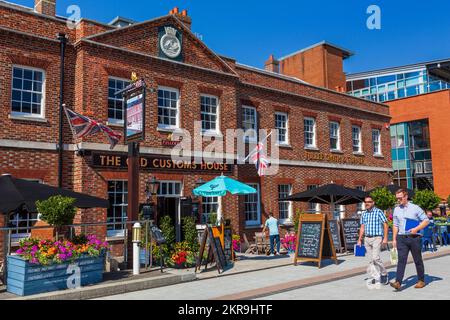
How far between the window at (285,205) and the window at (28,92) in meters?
10.7

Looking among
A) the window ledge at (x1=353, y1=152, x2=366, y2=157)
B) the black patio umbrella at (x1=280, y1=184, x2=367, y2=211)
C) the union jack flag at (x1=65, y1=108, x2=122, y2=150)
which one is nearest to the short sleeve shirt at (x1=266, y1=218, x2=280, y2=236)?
the black patio umbrella at (x1=280, y1=184, x2=367, y2=211)

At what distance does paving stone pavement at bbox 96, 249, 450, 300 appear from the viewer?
848 centimetres

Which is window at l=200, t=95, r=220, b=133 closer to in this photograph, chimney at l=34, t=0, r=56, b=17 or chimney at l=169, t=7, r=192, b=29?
chimney at l=169, t=7, r=192, b=29

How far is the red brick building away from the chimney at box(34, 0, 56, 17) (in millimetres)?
37

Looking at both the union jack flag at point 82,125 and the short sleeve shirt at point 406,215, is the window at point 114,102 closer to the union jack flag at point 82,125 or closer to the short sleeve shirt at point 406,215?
the union jack flag at point 82,125

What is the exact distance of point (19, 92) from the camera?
41.3ft

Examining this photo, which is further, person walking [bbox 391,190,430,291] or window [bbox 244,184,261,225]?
window [bbox 244,184,261,225]

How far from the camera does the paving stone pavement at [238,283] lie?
334 inches

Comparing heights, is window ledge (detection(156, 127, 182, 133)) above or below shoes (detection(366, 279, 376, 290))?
above

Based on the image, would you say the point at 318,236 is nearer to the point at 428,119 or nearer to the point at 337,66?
the point at 337,66

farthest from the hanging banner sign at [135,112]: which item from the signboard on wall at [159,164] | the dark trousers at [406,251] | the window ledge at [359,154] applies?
the window ledge at [359,154]

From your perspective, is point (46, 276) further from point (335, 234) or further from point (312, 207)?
point (312, 207)

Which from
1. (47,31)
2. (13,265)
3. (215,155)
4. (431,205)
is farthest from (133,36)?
(431,205)

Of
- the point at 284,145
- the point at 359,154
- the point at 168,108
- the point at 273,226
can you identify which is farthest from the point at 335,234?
the point at 359,154
